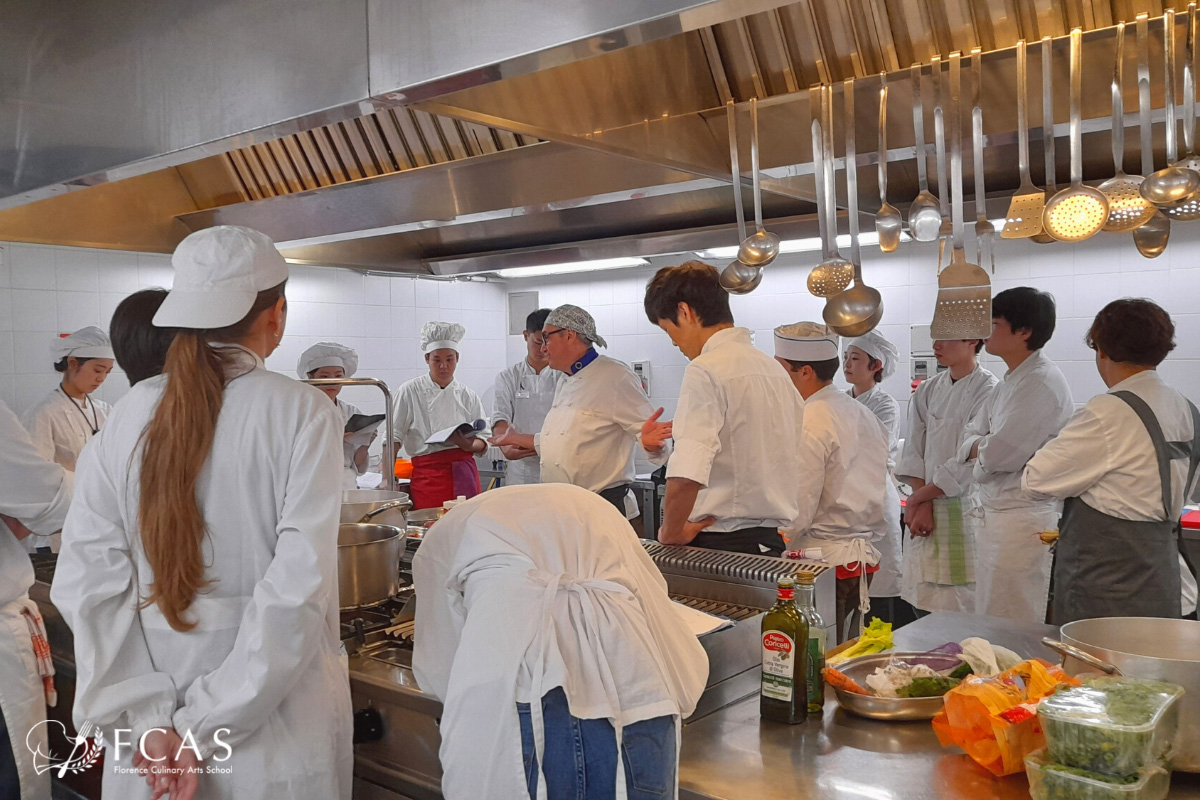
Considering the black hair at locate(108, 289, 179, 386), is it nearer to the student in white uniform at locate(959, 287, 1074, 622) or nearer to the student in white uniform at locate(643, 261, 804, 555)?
the student in white uniform at locate(643, 261, 804, 555)

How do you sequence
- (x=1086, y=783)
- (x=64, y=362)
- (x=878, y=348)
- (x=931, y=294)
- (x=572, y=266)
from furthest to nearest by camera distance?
(x=572, y=266), (x=931, y=294), (x=878, y=348), (x=64, y=362), (x=1086, y=783)

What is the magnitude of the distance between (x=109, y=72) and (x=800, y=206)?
2.19m

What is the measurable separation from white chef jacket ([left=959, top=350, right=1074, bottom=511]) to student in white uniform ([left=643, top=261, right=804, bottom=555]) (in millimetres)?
1299

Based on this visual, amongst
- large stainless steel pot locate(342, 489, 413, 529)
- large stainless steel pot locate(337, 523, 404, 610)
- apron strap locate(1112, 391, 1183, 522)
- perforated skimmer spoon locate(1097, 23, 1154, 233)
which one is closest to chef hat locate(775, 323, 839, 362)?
apron strap locate(1112, 391, 1183, 522)

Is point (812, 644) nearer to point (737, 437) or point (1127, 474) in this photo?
point (737, 437)

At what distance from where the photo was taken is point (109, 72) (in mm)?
2139

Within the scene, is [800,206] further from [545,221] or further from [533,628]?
[533,628]

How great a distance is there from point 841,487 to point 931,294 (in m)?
2.50

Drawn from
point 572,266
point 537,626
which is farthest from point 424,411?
point 537,626

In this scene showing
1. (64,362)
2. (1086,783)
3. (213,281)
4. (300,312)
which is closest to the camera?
(1086,783)

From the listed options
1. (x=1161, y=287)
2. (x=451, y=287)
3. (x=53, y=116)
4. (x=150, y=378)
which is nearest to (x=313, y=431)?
(x=150, y=378)

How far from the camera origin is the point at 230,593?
1.71 metres

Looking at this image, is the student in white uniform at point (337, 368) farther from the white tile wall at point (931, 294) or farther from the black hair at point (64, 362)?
the white tile wall at point (931, 294)

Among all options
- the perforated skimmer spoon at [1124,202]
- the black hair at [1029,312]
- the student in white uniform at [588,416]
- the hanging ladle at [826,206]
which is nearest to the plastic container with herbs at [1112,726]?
the perforated skimmer spoon at [1124,202]
